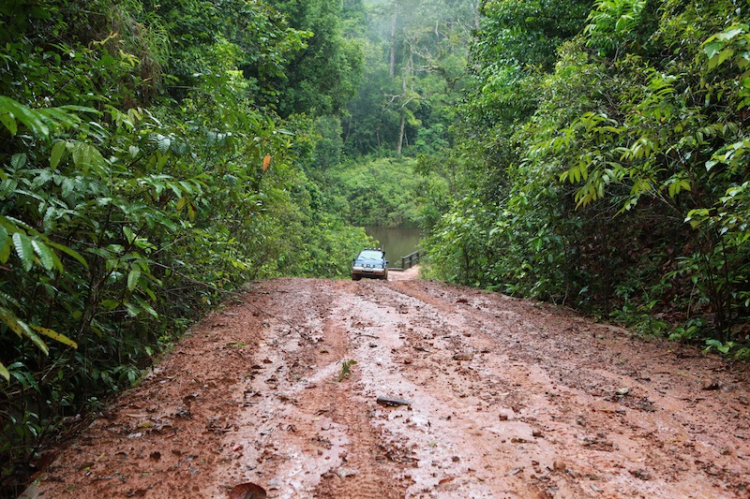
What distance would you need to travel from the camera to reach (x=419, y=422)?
327 centimetres

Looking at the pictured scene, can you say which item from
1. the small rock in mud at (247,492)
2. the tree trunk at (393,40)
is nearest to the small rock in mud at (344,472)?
the small rock in mud at (247,492)

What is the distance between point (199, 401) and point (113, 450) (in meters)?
0.80

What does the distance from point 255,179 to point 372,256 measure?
13085mm

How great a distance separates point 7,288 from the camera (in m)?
2.75

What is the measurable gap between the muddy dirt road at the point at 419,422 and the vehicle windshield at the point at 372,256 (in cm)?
1264

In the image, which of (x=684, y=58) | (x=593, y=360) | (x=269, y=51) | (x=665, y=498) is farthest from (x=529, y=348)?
(x=269, y=51)

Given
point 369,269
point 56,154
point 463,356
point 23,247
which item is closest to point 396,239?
point 369,269

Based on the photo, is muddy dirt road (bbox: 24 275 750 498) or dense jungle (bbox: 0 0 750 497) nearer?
muddy dirt road (bbox: 24 275 750 498)

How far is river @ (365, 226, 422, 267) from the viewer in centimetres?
3794

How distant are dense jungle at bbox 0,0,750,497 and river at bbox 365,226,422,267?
67.7 ft

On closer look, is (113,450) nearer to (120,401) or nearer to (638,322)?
(120,401)

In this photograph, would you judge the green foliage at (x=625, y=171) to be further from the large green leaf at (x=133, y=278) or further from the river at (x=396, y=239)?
the river at (x=396, y=239)

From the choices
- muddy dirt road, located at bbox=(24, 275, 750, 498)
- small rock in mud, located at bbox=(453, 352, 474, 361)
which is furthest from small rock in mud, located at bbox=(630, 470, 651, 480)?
small rock in mud, located at bbox=(453, 352, 474, 361)

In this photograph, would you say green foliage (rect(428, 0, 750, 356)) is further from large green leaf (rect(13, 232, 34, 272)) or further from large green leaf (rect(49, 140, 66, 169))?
large green leaf (rect(13, 232, 34, 272))
